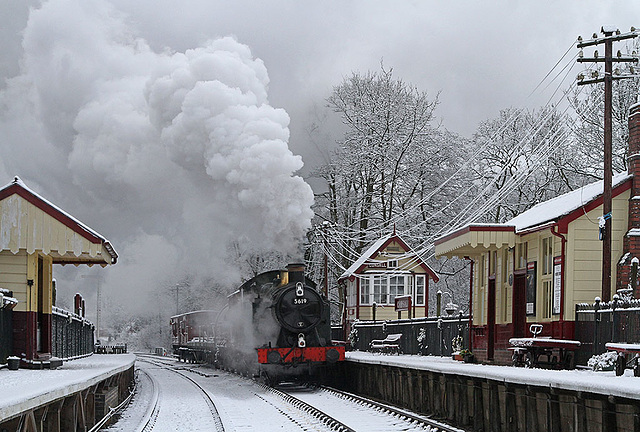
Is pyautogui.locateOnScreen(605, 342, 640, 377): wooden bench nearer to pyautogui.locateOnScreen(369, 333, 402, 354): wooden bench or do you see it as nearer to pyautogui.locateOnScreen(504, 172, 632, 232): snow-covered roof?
pyautogui.locateOnScreen(504, 172, 632, 232): snow-covered roof

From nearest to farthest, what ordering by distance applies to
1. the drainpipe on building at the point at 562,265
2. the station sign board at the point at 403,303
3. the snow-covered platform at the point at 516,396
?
the snow-covered platform at the point at 516,396 → the drainpipe on building at the point at 562,265 → the station sign board at the point at 403,303

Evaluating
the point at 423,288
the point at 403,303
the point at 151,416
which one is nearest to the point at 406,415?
the point at 151,416

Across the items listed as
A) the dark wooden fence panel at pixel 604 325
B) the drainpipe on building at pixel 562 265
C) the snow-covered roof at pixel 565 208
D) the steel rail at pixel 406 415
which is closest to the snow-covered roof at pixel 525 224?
the snow-covered roof at pixel 565 208

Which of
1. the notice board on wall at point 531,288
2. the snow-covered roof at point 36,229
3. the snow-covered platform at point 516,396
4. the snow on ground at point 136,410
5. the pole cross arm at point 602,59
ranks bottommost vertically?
the snow on ground at point 136,410

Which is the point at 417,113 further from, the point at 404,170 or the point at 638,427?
the point at 638,427

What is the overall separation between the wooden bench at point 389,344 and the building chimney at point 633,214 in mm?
9657

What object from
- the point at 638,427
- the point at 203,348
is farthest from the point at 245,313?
the point at 638,427

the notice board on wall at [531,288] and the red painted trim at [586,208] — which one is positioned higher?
the red painted trim at [586,208]

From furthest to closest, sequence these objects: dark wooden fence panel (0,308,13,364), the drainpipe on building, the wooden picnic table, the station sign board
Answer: the station sign board < the drainpipe on building < dark wooden fence panel (0,308,13,364) < the wooden picnic table

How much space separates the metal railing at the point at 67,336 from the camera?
65.6 feet

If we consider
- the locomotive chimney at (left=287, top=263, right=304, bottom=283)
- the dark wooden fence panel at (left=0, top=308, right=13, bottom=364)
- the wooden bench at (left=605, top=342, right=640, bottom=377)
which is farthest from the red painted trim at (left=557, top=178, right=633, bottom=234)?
the dark wooden fence panel at (left=0, top=308, right=13, bottom=364)

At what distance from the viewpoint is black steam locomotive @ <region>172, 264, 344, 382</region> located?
20.7 m

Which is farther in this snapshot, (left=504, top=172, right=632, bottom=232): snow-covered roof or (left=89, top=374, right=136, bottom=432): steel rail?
(left=504, top=172, right=632, bottom=232): snow-covered roof

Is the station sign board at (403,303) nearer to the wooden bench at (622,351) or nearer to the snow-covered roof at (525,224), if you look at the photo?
the snow-covered roof at (525,224)
